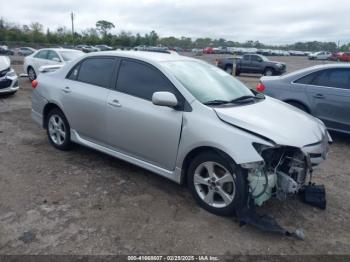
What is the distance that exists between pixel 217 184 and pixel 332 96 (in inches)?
155

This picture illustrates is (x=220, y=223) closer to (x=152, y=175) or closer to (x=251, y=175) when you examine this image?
(x=251, y=175)

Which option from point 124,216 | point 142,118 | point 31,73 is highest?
point 142,118

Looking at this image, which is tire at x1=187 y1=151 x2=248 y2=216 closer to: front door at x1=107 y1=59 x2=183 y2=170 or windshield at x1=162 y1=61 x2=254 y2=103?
front door at x1=107 y1=59 x2=183 y2=170

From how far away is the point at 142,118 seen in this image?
388 centimetres

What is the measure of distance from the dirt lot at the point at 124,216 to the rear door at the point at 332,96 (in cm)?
Result: 145

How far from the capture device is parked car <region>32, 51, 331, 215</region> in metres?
3.24

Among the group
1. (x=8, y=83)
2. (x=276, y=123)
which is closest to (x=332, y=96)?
(x=276, y=123)

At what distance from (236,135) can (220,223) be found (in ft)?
3.08

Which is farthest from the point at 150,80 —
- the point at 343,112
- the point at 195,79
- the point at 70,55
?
the point at 70,55

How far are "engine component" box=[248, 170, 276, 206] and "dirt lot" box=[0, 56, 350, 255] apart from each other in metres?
0.36

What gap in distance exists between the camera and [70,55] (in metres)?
12.1

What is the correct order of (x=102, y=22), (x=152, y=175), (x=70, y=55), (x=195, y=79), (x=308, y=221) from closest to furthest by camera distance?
(x=308, y=221) → (x=195, y=79) → (x=152, y=175) → (x=70, y=55) → (x=102, y=22)

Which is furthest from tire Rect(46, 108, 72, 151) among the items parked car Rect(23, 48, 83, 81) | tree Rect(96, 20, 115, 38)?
tree Rect(96, 20, 115, 38)

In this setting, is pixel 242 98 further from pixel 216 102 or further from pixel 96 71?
pixel 96 71
